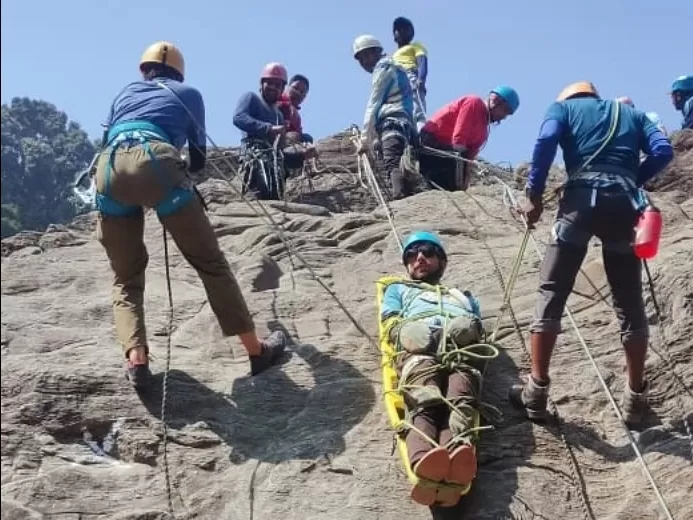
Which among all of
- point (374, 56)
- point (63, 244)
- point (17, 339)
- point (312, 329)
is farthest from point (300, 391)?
point (374, 56)

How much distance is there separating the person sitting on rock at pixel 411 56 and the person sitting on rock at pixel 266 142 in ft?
4.82

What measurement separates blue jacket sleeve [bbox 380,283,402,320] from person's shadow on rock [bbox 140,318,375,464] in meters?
0.47

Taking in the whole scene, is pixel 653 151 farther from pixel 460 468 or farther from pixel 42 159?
pixel 42 159

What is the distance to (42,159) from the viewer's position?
3253 cm

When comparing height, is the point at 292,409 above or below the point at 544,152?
below

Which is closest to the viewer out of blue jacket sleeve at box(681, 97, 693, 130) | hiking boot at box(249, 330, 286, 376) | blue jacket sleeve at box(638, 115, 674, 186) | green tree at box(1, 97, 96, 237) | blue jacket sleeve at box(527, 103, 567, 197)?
blue jacket sleeve at box(527, 103, 567, 197)

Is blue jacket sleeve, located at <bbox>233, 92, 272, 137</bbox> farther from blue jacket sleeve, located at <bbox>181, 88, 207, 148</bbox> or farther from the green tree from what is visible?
the green tree

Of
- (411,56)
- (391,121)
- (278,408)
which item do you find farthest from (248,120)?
(278,408)

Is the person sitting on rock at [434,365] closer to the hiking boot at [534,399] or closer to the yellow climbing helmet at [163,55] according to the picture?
the hiking boot at [534,399]

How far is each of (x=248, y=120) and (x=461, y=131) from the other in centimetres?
218

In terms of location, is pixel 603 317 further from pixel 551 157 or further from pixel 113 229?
pixel 113 229

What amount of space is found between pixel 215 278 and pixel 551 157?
221cm

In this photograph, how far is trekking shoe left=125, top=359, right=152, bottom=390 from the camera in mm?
6484

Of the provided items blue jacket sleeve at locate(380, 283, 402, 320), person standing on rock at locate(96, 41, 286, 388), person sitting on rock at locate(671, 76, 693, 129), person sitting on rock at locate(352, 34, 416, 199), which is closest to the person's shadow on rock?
person standing on rock at locate(96, 41, 286, 388)
